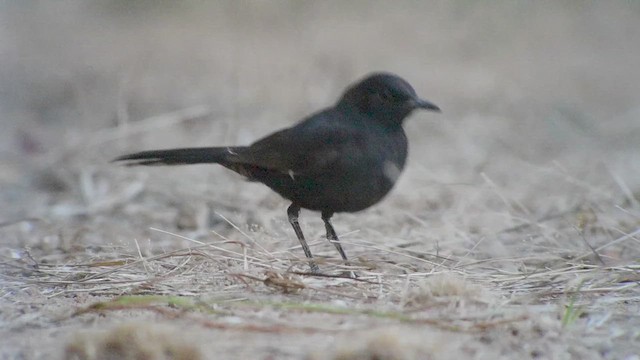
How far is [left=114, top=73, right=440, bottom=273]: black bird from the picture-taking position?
13.9 feet

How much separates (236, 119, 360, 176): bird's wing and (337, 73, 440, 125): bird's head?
0.83 feet

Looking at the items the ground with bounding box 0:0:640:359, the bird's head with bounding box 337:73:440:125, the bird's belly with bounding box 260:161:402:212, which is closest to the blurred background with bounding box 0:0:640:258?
the ground with bounding box 0:0:640:359

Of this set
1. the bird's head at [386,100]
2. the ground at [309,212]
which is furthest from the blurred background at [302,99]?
the bird's head at [386,100]

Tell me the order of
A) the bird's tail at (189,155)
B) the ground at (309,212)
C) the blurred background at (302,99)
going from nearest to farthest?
the ground at (309,212)
the bird's tail at (189,155)
the blurred background at (302,99)

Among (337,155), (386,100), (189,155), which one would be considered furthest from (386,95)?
(189,155)

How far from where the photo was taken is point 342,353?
8.86ft

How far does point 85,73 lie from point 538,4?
7.07 metres

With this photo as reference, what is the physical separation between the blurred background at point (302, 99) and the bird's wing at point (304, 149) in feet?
2.98

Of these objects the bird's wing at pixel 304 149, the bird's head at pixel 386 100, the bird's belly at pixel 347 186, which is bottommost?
the bird's belly at pixel 347 186

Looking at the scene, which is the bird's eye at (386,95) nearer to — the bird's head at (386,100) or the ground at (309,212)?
the bird's head at (386,100)

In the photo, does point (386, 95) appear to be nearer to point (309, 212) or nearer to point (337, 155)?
point (337, 155)

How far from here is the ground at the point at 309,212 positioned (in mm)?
3156

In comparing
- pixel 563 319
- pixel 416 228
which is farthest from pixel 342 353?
pixel 416 228

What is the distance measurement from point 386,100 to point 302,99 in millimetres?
5162
